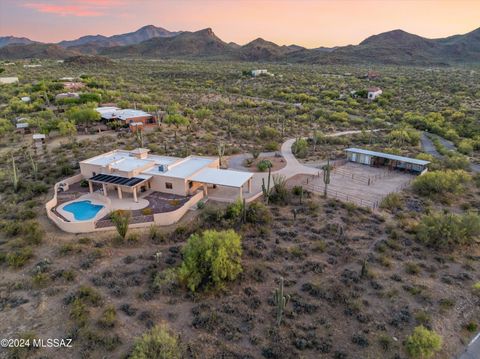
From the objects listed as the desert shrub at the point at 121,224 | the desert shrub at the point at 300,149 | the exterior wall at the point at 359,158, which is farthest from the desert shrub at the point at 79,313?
the exterior wall at the point at 359,158

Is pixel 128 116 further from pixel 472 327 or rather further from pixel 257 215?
pixel 472 327

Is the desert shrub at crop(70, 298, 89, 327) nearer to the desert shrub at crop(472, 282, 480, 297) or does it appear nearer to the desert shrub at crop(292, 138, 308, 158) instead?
the desert shrub at crop(472, 282, 480, 297)

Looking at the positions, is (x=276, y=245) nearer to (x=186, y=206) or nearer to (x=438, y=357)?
(x=186, y=206)

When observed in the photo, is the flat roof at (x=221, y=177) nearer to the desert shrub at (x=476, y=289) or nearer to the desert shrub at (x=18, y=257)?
the desert shrub at (x=18, y=257)

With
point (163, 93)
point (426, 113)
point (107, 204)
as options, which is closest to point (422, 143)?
point (426, 113)

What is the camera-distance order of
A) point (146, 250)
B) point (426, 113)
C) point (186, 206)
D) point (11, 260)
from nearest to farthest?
point (11, 260), point (146, 250), point (186, 206), point (426, 113)

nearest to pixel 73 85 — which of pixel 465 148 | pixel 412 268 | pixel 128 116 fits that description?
pixel 128 116
